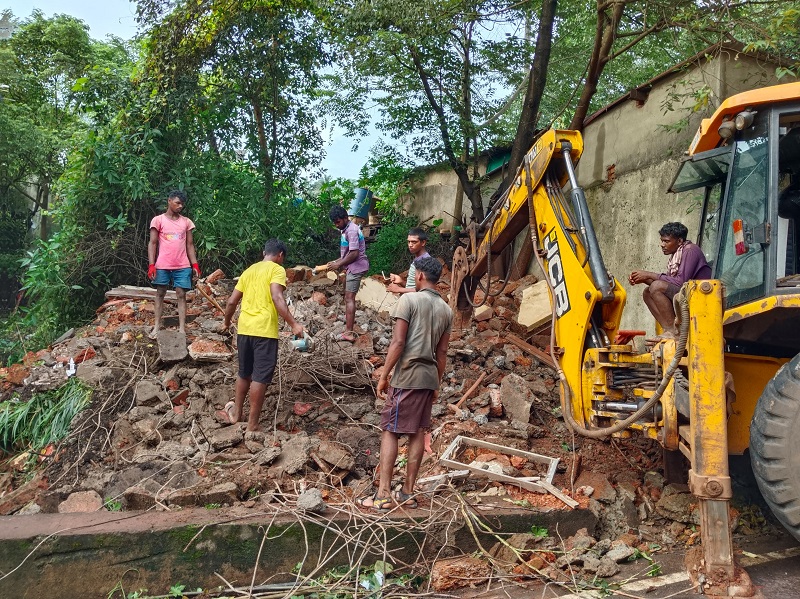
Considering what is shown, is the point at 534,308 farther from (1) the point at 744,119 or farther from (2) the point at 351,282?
(1) the point at 744,119

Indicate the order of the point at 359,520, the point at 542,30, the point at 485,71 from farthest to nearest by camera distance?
the point at 485,71 → the point at 542,30 → the point at 359,520

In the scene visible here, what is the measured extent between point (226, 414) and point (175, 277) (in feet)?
6.59

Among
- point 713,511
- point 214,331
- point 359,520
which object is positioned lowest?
point 359,520

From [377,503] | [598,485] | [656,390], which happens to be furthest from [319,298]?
[656,390]

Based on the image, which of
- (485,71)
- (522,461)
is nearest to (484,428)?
(522,461)

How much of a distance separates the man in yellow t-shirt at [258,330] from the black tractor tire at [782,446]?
3.39 metres

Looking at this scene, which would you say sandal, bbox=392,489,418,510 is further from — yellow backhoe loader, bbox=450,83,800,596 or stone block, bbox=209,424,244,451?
stone block, bbox=209,424,244,451

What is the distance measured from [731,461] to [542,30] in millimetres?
7220

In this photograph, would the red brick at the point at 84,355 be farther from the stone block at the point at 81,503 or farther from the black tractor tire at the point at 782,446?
the black tractor tire at the point at 782,446

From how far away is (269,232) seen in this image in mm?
10367

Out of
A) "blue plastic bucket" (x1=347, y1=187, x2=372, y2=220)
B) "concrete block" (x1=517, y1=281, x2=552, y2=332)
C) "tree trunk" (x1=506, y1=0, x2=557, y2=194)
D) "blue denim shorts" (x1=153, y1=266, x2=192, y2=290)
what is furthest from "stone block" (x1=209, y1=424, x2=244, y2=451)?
"blue plastic bucket" (x1=347, y1=187, x2=372, y2=220)

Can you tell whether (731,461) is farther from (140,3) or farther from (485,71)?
(140,3)

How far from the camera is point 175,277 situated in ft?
22.6

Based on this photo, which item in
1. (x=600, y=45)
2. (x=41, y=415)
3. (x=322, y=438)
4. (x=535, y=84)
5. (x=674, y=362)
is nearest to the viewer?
(x=674, y=362)
